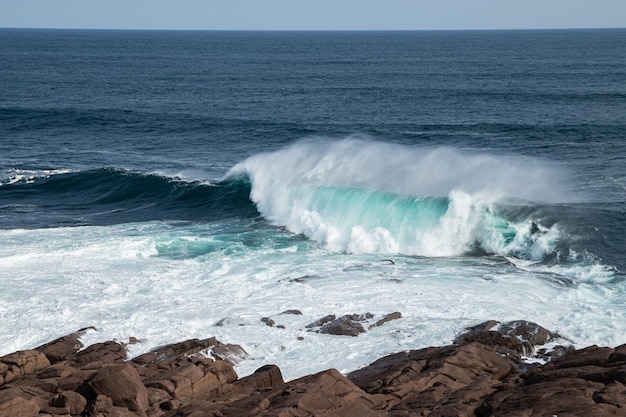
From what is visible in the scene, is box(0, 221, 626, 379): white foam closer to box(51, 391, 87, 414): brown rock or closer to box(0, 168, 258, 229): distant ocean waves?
box(0, 168, 258, 229): distant ocean waves

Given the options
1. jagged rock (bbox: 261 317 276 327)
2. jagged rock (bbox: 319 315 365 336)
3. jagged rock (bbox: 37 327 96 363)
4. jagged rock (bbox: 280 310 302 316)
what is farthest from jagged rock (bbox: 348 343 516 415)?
jagged rock (bbox: 37 327 96 363)

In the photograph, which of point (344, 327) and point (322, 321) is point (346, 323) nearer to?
point (344, 327)

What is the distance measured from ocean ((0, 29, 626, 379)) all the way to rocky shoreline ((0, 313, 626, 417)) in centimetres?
203

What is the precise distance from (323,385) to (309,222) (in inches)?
775

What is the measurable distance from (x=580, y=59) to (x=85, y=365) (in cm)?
12402

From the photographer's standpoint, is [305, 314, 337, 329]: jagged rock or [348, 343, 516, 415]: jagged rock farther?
[305, 314, 337, 329]: jagged rock

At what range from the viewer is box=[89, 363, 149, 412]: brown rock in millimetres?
17562

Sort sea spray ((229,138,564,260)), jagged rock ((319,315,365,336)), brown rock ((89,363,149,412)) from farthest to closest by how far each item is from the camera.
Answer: sea spray ((229,138,564,260))
jagged rock ((319,315,365,336))
brown rock ((89,363,149,412))

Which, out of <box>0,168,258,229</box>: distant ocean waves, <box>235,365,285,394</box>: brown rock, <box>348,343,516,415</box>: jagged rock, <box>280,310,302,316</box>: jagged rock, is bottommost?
<box>0,168,258,229</box>: distant ocean waves

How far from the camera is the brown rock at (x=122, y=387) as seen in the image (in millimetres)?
17562

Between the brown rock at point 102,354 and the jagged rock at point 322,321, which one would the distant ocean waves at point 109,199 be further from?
the brown rock at point 102,354

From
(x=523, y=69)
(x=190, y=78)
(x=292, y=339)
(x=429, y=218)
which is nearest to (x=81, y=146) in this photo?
(x=429, y=218)

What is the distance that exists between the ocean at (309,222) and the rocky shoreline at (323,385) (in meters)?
2.03

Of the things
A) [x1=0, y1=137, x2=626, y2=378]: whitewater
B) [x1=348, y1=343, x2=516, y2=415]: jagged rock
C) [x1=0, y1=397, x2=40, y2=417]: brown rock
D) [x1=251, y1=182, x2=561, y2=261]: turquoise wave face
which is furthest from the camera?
[x1=251, y1=182, x2=561, y2=261]: turquoise wave face
